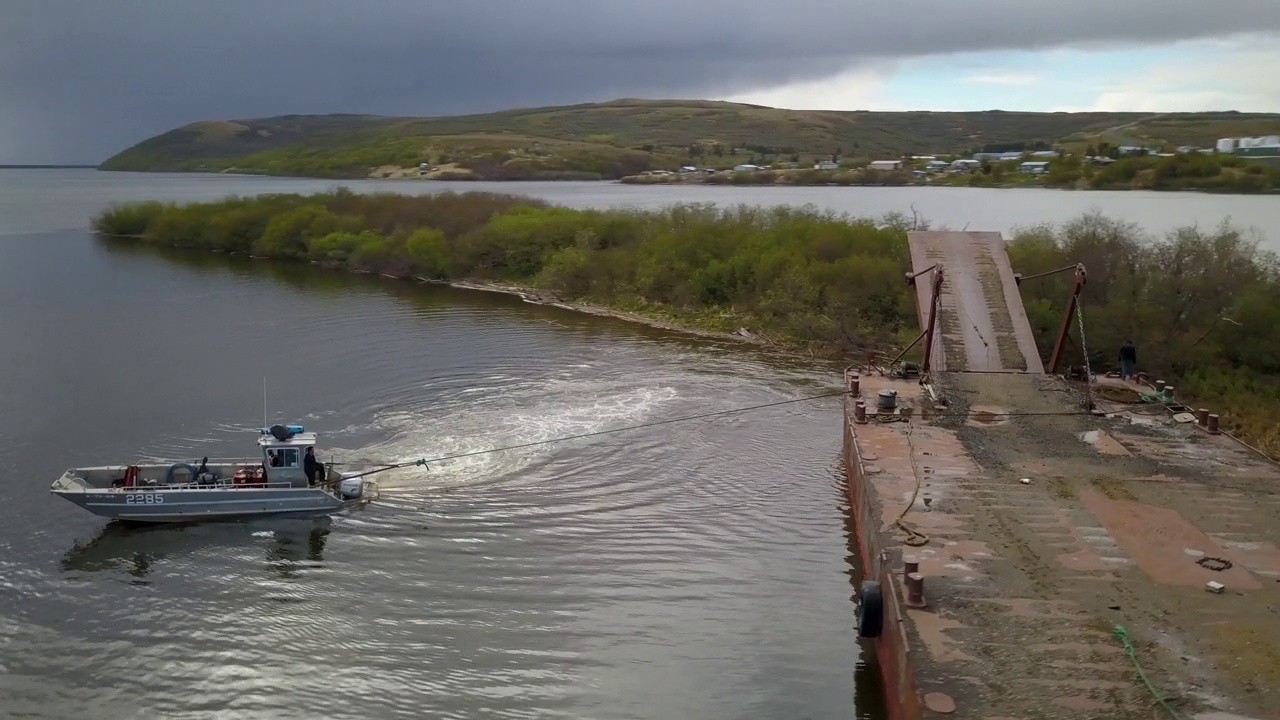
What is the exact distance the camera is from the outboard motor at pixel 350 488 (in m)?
21.4

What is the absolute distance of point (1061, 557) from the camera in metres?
13.4

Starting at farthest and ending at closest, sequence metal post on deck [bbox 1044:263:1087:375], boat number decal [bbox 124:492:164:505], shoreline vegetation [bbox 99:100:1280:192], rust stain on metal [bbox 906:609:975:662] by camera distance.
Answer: shoreline vegetation [bbox 99:100:1280:192] → metal post on deck [bbox 1044:263:1087:375] → boat number decal [bbox 124:492:164:505] → rust stain on metal [bbox 906:609:975:662]

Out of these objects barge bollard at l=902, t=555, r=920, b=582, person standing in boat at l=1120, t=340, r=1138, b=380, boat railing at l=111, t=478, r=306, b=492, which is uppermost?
person standing in boat at l=1120, t=340, r=1138, b=380

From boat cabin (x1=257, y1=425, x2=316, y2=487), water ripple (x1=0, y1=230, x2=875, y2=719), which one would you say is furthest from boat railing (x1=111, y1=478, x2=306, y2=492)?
water ripple (x1=0, y1=230, x2=875, y2=719)

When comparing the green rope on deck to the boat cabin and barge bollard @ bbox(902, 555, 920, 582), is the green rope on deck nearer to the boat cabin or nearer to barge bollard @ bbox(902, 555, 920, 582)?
barge bollard @ bbox(902, 555, 920, 582)

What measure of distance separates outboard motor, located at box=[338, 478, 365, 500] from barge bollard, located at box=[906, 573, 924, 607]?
1340cm

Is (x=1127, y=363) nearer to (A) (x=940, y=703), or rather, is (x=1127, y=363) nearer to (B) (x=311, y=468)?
(A) (x=940, y=703)

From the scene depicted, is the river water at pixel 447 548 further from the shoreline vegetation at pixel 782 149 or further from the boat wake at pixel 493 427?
the shoreline vegetation at pixel 782 149

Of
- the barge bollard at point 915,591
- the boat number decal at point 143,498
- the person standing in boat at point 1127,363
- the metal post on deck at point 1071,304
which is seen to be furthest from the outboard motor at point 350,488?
A: the person standing in boat at point 1127,363

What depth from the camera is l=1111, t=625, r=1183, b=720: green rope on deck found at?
9.80 m

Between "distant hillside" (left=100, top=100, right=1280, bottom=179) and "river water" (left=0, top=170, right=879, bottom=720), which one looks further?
"distant hillside" (left=100, top=100, right=1280, bottom=179)

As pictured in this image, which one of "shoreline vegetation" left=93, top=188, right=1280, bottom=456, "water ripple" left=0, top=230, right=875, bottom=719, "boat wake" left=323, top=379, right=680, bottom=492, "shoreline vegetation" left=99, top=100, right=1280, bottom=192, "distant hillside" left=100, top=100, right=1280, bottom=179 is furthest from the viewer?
"distant hillside" left=100, top=100, right=1280, bottom=179

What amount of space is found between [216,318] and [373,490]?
26209 mm

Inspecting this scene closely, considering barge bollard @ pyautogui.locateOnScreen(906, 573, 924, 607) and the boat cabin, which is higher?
barge bollard @ pyautogui.locateOnScreen(906, 573, 924, 607)
